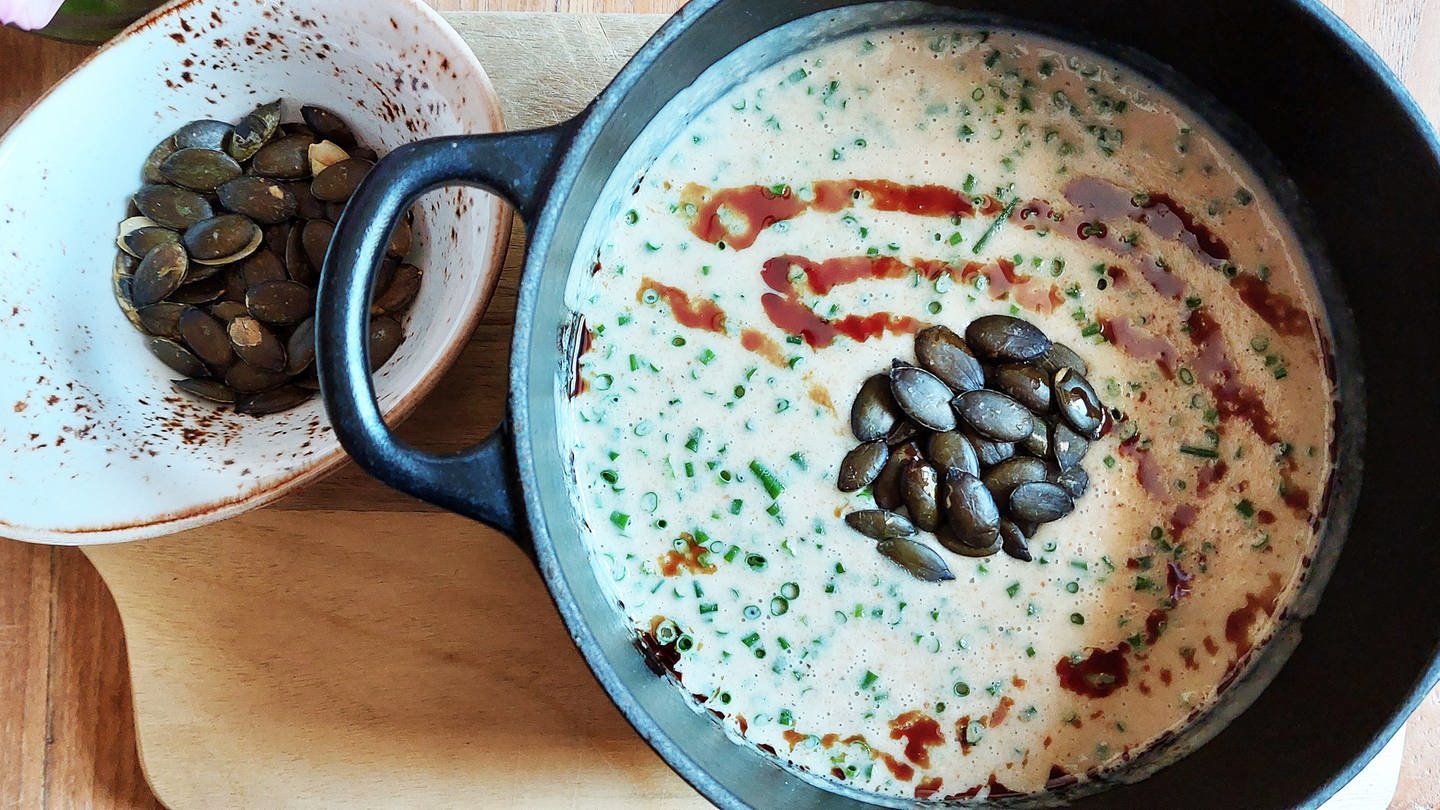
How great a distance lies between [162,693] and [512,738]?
1.24 ft

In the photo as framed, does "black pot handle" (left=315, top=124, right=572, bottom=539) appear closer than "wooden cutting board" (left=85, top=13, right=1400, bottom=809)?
Yes

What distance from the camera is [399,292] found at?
3.52 ft

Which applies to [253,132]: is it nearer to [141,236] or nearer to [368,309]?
[141,236]

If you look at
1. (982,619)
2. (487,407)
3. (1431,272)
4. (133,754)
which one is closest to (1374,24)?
(1431,272)

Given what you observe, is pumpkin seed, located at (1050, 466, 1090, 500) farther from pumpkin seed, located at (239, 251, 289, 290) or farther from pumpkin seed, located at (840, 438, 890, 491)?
pumpkin seed, located at (239, 251, 289, 290)

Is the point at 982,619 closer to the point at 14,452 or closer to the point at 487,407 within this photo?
the point at 487,407

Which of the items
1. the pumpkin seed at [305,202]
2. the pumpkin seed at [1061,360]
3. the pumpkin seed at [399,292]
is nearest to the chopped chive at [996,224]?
the pumpkin seed at [1061,360]

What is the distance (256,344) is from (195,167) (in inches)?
7.7

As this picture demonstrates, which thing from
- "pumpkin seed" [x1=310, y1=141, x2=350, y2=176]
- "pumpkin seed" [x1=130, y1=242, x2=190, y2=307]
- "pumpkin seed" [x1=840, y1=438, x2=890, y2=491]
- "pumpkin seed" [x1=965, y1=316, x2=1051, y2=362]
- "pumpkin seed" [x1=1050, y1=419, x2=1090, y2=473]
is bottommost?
"pumpkin seed" [x1=130, y1=242, x2=190, y2=307]

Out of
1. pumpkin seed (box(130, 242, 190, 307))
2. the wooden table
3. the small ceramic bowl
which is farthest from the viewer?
the wooden table

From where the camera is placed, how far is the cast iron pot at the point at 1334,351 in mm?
803

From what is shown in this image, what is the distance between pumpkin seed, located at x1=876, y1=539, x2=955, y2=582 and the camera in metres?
1.00

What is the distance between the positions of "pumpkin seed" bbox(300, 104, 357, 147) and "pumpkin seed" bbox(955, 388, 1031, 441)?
0.70 m

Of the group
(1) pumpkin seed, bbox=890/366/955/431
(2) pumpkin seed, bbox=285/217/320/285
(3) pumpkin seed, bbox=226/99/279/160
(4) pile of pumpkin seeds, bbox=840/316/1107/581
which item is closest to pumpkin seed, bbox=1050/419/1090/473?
(4) pile of pumpkin seeds, bbox=840/316/1107/581
